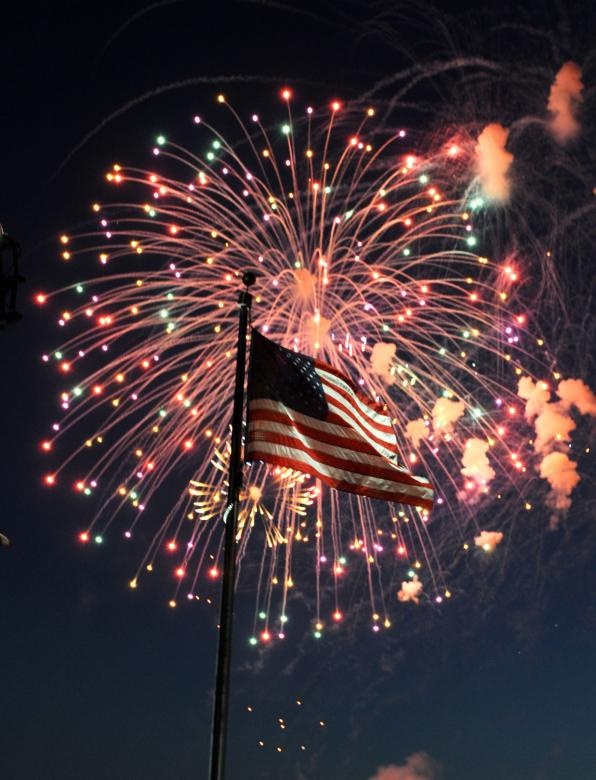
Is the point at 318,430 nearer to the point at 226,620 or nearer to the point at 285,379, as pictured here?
the point at 285,379

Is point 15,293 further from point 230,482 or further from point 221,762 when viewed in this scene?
point 221,762

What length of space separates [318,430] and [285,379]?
1030 millimetres

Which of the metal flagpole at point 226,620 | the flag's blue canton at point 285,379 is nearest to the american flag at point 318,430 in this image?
the flag's blue canton at point 285,379

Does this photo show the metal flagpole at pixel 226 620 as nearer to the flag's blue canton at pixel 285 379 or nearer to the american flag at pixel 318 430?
the american flag at pixel 318 430

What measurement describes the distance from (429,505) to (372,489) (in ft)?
2.82

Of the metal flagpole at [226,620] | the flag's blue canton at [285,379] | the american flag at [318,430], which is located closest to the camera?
the metal flagpole at [226,620]

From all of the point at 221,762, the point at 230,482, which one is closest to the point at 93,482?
the point at 230,482

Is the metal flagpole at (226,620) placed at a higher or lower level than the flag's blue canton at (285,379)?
lower

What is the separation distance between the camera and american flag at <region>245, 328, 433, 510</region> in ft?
35.9

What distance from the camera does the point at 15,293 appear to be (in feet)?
36.0

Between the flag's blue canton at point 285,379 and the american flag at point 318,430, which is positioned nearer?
the american flag at point 318,430

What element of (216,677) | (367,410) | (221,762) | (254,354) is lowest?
(221,762)

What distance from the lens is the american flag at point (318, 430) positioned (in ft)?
35.9

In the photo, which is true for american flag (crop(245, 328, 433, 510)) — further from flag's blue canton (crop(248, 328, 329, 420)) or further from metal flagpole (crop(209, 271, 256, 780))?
metal flagpole (crop(209, 271, 256, 780))
